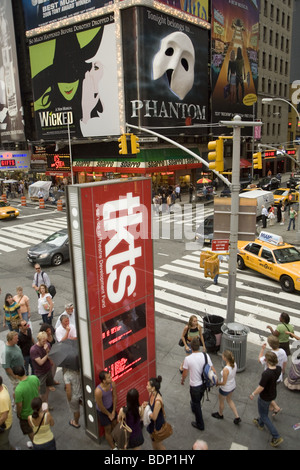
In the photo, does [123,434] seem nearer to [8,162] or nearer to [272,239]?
[272,239]

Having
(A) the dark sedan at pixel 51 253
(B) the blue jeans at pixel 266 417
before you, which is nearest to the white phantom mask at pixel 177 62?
(A) the dark sedan at pixel 51 253

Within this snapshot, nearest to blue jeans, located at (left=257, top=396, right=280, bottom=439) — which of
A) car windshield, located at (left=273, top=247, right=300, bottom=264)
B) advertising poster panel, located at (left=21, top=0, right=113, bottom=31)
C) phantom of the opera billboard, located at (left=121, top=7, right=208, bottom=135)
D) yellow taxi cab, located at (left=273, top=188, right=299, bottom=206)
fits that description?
car windshield, located at (left=273, top=247, right=300, bottom=264)

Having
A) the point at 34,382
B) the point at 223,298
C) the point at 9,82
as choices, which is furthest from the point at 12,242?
the point at 9,82

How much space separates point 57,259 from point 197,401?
12.1 meters

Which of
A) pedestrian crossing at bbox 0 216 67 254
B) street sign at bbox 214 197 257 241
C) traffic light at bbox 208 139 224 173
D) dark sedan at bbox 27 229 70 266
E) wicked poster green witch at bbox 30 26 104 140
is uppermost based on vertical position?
wicked poster green witch at bbox 30 26 104 140

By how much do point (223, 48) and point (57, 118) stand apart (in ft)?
67.2

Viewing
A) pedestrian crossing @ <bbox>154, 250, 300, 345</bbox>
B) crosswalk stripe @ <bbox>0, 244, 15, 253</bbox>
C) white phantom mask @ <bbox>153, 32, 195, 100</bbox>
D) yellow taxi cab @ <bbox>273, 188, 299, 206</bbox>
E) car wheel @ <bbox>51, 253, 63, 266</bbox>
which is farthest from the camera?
white phantom mask @ <bbox>153, 32, 195, 100</bbox>

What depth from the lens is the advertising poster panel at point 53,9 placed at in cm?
3462

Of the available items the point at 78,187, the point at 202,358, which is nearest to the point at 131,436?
the point at 202,358

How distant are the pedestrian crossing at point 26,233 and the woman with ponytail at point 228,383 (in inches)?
634

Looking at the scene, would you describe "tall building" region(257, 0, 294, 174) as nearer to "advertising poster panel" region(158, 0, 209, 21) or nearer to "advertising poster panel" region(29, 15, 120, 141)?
"advertising poster panel" region(158, 0, 209, 21)

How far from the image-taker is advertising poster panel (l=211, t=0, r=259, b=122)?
40.5 meters

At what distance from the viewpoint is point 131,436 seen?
18.5 feet

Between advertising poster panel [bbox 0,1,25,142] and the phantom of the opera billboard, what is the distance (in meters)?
19.2
